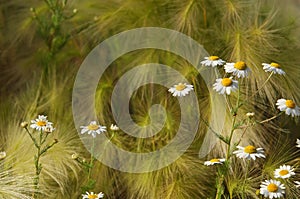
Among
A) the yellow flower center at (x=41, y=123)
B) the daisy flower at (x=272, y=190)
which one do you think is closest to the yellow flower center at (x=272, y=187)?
the daisy flower at (x=272, y=190)

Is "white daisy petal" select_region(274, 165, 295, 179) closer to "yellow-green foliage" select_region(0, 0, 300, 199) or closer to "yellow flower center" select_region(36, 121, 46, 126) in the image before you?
"yellow-green foliage" select_region(0, 0, 300, 199)

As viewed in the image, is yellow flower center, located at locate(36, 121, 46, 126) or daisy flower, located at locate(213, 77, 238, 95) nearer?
daisy flower, located at locate(213, 77, 238, 95)

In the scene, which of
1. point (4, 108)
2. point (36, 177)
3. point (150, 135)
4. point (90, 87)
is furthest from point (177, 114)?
point (4, 108)

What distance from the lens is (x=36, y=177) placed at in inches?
51.9

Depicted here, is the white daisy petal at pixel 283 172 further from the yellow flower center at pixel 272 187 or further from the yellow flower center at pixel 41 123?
the yellow flower center at pixel 41 123

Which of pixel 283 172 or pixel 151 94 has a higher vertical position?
pixel 151 94

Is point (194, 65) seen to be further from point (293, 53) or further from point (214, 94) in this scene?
point (293, 53)

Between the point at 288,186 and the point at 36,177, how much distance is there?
0.59 metres

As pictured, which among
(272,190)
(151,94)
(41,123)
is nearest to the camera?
(272,190)

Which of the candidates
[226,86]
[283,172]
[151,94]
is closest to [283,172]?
[283,172]

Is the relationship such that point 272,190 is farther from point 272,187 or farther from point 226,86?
point 226,86

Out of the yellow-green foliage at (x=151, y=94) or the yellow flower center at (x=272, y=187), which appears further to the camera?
the yellow-green foliage at (x=151, y=94)

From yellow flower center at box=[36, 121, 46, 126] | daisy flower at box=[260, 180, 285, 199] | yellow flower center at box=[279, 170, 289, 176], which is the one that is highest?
yellow flower center at box=[36, 121, 46, 126]

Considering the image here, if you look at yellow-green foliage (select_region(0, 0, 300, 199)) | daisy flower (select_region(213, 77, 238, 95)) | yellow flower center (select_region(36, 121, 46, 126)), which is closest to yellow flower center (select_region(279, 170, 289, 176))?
yellow-green foliage (select_region(0, 0, 300, 199))
